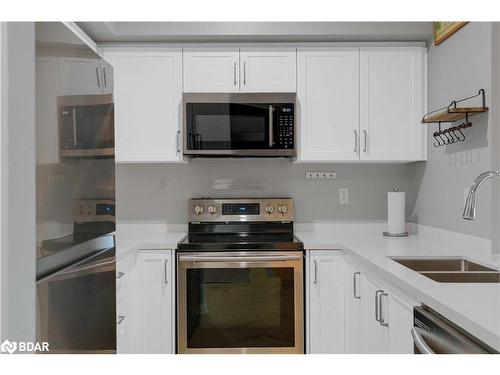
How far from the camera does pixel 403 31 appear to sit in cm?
263

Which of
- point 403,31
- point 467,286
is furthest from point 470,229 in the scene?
point 403,31

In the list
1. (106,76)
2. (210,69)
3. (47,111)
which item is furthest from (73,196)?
(210,69)

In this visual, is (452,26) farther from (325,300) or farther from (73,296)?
(73,296)

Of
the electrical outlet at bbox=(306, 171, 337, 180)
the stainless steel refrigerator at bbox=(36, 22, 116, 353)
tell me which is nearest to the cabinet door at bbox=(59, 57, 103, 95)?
the stainless steel refrigerator at bbox=(36, 22, 116, 353)

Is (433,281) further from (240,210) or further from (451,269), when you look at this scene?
(240,210)

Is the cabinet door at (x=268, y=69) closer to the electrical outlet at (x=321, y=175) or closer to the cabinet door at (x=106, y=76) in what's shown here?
the electrical outlet at (x=321, y=175)

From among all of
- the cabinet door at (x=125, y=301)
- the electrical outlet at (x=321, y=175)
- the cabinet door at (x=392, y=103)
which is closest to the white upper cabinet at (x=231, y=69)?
the cabinet door at (x=392, y=103)

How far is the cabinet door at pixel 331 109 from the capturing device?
2727 millimetres

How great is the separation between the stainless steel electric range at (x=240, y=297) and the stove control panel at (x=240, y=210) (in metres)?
0.45

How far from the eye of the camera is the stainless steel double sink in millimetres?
1720

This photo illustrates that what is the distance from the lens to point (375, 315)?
192 cm

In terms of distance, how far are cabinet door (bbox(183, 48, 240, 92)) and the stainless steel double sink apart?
154 centimetres

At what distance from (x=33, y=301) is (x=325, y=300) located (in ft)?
6.50

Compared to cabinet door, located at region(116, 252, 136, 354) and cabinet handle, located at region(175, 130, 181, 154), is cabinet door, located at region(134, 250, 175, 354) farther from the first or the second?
cabinet handle, located at region(175, 130, 181, 154)
